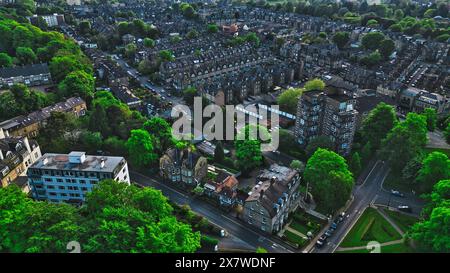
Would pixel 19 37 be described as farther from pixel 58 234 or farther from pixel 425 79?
pixel 425 79

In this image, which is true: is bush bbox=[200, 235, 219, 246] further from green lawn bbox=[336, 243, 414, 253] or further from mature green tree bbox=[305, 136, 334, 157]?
mature green tree bbox=[305, 136, 334, 157]

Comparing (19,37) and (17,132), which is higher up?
(19,37)

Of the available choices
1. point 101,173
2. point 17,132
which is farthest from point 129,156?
point 17,132

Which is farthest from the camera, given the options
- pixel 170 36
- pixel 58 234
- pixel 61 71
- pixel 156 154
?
pixel 170 36

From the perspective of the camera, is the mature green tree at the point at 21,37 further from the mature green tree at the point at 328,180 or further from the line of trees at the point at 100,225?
the mature green tree at the point at 328,180

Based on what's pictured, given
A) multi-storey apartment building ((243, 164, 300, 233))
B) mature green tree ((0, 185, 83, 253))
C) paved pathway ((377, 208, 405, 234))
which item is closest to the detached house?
multi-storey apartment building ((243, 164, 300, 233))

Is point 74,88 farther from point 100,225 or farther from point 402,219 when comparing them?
point 402,219
